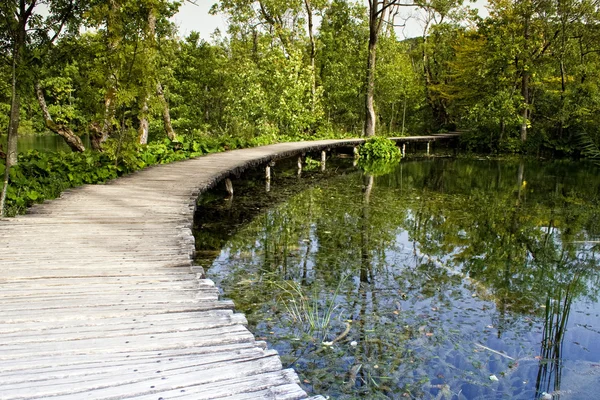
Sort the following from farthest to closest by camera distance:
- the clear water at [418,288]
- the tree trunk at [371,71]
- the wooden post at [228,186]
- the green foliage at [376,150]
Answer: the tree trunk at [371,71]
the green foliage at [376,150]
the wooden post at [228,186]
the clear water at [418,288]

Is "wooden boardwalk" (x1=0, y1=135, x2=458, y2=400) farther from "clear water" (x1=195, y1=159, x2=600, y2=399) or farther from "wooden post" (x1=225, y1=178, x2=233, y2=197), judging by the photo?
"wooden post" (x1=225, y1=178, x2=233, y2=197)

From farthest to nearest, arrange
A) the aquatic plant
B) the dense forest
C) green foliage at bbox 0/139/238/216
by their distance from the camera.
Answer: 1. the dense forest
2. green foliage at bbox 0/139/238/216
3. the aquatic plant

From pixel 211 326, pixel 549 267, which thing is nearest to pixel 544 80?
pixel 549 267

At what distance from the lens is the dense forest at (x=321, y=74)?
8.71m

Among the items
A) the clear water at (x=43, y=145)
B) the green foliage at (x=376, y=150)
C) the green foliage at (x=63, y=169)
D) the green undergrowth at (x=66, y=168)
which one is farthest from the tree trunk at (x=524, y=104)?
the clear water at (x=43, y=145)

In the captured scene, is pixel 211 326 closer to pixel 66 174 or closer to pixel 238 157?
pixel 66 174

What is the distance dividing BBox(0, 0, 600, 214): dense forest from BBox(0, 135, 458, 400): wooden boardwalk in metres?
4.56

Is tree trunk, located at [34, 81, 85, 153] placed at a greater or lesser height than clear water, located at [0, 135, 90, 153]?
greater

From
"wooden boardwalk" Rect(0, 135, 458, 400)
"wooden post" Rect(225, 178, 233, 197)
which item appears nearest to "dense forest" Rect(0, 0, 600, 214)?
"wooden post" Rect(225, 178, 233, 197)

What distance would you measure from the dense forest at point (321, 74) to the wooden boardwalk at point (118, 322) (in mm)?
4560

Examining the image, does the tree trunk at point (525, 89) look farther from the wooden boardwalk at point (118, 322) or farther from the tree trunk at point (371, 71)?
the wooden boardwalk at point (118, 322)

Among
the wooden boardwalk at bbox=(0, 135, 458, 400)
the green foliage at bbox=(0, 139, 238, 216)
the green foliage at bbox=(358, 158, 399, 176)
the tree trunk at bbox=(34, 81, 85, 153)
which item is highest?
the tree trunk at bbox=(34, 81, 85, 153)

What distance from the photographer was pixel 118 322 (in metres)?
2.64

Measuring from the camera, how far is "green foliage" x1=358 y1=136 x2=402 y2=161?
68.4 ft
